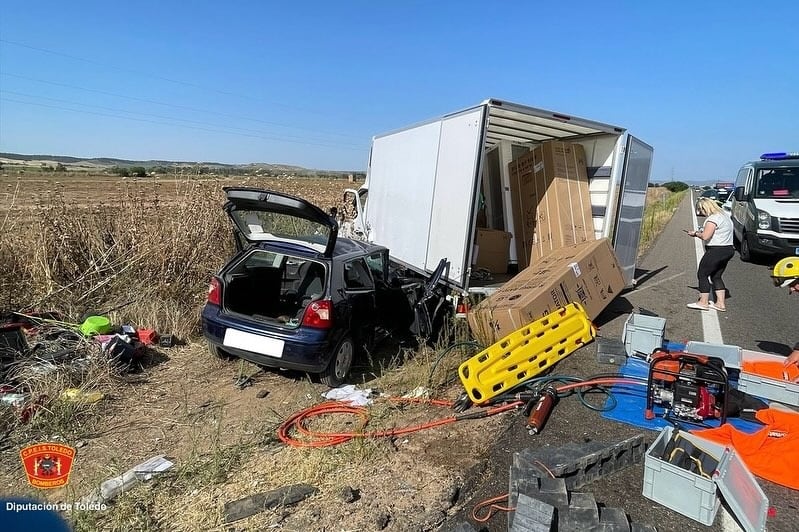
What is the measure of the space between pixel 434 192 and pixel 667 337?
11.4 feet

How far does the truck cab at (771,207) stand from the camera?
11.0 m

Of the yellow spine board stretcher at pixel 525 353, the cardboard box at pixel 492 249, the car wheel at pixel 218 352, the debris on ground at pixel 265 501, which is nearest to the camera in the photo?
the debris on ground at pixel 265 501

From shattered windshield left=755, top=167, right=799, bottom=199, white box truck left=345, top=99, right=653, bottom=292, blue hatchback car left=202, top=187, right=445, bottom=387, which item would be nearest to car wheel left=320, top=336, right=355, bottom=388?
blue hatchback car left=202, top=187, right=445, bottom=387

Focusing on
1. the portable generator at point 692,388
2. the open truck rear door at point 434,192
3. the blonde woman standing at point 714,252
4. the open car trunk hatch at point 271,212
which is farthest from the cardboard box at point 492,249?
the portable generator at point 692,388

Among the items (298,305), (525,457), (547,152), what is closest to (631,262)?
(547,152)

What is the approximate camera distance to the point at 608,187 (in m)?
7.94

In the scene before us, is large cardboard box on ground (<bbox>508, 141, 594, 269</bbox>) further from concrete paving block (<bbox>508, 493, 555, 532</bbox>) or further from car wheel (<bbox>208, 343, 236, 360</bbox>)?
concrete paving block (<bbox>508, 493, 555, 532</bbox>)

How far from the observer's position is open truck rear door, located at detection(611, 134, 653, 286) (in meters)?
7.73

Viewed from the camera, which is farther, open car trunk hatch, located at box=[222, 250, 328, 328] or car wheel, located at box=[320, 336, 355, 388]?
open car trunk hatch, located at box=[222, 250, 328, 328]

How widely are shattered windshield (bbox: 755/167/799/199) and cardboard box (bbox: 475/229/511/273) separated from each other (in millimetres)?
6991

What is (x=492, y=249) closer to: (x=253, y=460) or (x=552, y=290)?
(x=552, y=290)

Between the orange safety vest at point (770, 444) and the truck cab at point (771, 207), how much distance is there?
28.8 ft

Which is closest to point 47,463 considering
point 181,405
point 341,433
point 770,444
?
point 181,405

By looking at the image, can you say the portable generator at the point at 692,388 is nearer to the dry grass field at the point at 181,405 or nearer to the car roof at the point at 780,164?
the dry grass field at the point at 181,405
